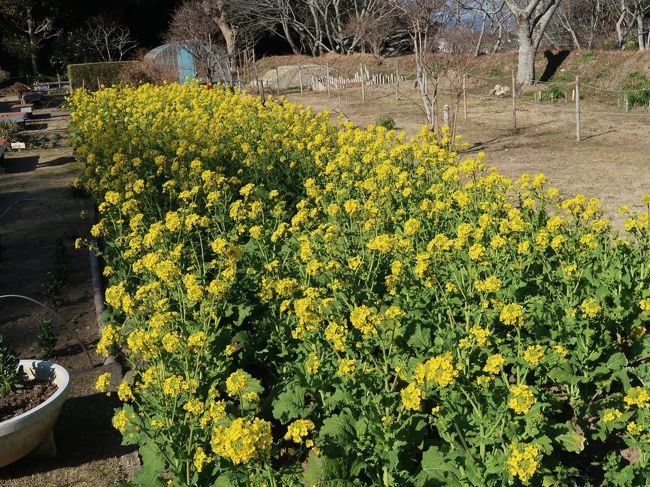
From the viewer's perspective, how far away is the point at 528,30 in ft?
80.8

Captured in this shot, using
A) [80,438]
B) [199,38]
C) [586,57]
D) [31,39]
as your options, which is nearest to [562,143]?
[80,438]

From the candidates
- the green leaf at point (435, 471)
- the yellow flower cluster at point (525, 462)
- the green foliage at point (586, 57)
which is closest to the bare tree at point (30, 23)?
the green foliage at point (586, 57)

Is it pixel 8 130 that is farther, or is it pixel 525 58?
pixel 525 58

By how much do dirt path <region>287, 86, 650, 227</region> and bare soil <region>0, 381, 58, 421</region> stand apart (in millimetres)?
5984

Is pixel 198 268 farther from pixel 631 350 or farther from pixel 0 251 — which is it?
pixel 0 251

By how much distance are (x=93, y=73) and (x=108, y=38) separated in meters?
10.4

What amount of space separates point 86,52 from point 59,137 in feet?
96.1

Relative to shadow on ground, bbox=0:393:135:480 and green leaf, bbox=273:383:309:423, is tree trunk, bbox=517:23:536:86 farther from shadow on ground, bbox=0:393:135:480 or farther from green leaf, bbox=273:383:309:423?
green leaf, bbox=273:383:309:423

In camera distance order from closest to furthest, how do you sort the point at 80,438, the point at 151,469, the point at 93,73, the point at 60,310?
the point at 151,469, the point at 80,438, the point at 60,310, the point at 93,73

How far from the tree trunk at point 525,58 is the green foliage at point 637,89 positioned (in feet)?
11.3

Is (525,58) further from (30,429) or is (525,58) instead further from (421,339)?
(30,429)

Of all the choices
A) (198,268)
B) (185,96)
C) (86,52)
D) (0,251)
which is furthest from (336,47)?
(198,268)

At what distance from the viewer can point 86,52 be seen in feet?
148

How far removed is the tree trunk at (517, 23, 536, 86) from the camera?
80.6 ft
